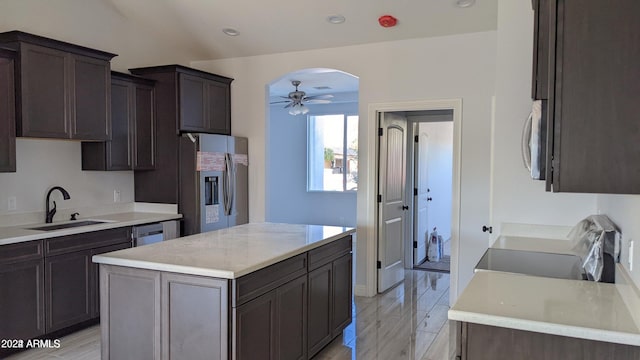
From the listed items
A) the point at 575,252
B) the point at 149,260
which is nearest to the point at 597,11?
the point at 575,252

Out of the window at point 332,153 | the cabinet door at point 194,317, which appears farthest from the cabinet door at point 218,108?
the window at point 332,153

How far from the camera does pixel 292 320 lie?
2912 mm

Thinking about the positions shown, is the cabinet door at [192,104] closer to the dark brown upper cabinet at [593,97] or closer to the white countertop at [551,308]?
the white countertop at [551,308]

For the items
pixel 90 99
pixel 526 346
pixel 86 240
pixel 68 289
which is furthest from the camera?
pixel 90 99

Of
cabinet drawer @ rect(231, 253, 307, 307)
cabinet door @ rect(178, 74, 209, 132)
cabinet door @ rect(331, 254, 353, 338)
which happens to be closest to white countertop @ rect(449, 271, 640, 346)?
cabinet drawer @ rect(231, 253, 307, 307)

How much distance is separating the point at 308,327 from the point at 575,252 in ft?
5.73

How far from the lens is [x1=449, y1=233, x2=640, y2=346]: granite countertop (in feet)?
4.99

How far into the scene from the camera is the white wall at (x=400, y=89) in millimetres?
4418

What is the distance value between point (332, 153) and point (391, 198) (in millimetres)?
3684

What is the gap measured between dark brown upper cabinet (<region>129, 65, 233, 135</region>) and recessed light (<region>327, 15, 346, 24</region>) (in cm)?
163

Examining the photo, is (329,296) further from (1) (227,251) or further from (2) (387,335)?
(1) (227,251)

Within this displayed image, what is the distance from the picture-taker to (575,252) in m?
2.62

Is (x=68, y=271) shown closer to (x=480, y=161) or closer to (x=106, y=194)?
(x=106, y=194)

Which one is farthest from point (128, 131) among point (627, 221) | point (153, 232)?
point (627, 221)
